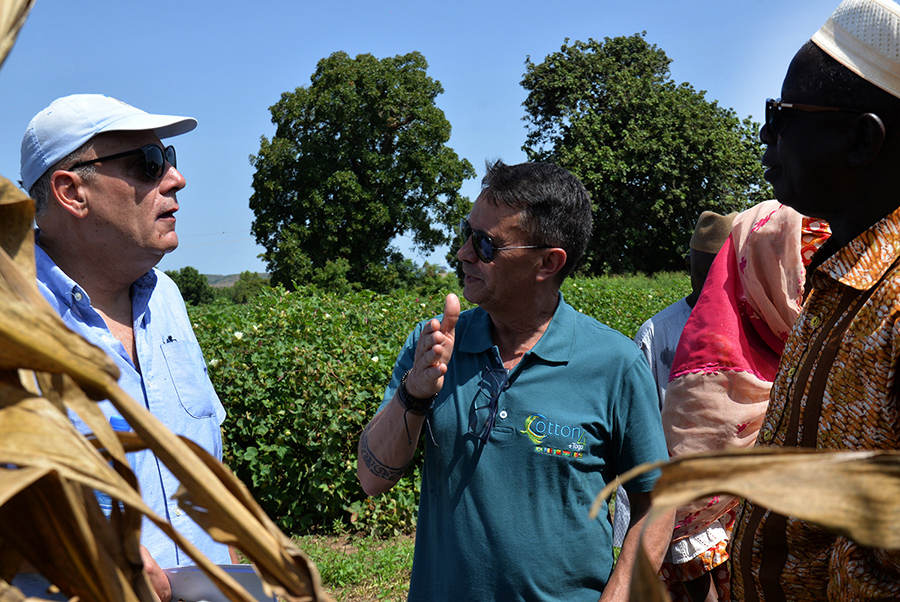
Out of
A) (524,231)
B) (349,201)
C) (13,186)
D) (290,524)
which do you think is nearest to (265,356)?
(290,524)

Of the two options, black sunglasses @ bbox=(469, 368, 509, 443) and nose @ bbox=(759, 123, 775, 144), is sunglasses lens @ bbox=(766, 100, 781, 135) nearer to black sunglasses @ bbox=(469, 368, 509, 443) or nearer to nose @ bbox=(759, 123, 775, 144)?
nose @ bbox=(759, 123, 775, 144)

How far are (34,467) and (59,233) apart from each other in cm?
211

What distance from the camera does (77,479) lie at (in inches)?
20.4

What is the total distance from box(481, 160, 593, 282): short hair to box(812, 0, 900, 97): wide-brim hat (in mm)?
1123

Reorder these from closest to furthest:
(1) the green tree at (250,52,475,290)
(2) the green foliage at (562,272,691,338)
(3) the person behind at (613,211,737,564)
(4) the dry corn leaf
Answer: (4) the dry corn leaf → (3) the person behind at (613,211,737,564) → (2) the green foliage at (562,272,691,338) → (1) the green tree at (250,52,475,290)

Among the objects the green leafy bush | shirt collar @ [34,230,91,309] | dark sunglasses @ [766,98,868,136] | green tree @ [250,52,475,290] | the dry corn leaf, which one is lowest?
the green leafy bush

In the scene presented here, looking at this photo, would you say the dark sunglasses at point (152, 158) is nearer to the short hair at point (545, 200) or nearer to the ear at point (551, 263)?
the short hair at point (545, 200)

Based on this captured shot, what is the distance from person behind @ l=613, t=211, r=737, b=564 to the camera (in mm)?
4176

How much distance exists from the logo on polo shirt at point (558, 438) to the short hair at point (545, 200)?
66 centimetres

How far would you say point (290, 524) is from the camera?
5.81 meters

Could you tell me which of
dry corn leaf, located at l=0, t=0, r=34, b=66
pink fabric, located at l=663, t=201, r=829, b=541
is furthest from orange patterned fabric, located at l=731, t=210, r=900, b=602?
dry corn leaf, located at l=0, t=0, r=34, b=66

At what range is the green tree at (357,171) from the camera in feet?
129

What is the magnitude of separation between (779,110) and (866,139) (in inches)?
9.2

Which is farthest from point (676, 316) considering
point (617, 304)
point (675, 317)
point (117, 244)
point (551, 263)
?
point (617, 304)
